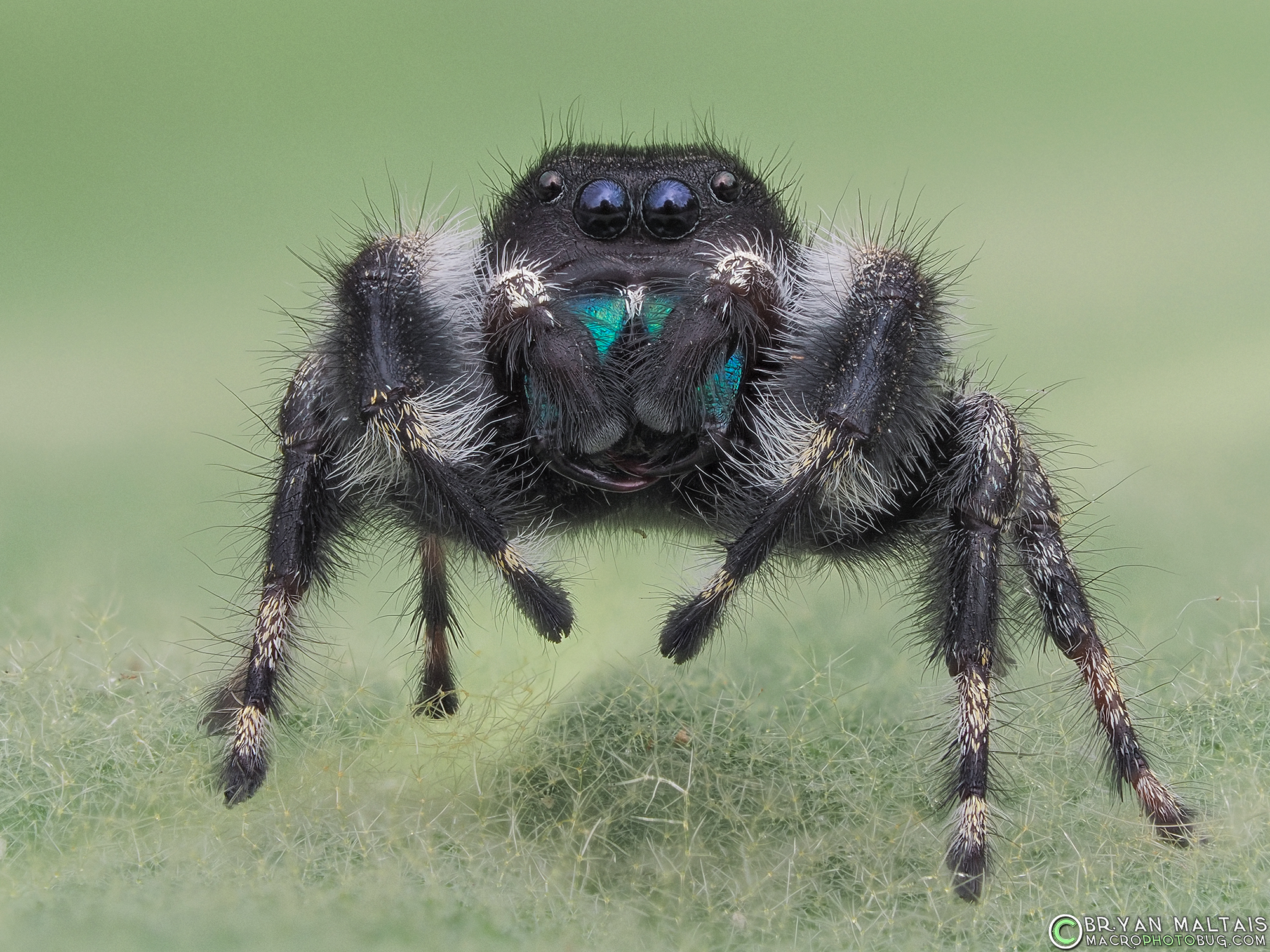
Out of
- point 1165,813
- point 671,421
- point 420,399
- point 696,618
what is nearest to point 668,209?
point 671,421

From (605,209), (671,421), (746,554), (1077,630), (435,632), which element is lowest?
(435,632)

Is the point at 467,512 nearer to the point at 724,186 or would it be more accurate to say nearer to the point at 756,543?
the point at 756,543

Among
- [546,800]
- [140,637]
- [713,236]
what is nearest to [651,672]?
[546,800]

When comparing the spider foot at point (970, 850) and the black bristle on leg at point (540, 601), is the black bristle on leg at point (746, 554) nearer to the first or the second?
the black bristle on leg at point (540, 601)

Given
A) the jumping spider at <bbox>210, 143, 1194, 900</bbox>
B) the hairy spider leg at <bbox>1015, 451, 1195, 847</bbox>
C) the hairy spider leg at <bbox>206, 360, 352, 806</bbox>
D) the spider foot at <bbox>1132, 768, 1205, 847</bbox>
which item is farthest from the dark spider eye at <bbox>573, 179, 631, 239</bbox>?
the spider foot at <bbox>1132, 768, 1205, 847</bbox>

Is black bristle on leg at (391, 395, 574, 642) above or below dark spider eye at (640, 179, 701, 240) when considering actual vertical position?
below

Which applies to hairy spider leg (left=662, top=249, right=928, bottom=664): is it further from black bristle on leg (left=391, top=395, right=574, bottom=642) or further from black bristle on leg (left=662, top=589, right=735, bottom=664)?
black bristle on leg (left=391, top=395, right=574, bottom=642)

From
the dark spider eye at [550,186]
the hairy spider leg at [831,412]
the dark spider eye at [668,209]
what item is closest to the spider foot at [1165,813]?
the hairy spider leg at [831,412]
